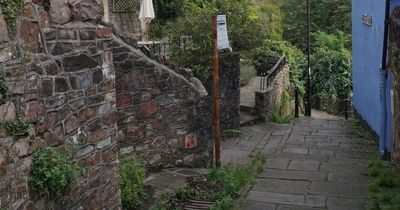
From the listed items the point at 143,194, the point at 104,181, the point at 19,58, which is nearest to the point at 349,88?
the point at 143,194

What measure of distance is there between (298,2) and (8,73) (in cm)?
2936

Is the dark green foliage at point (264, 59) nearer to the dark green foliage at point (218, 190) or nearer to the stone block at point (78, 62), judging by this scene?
the dark green foliage at point (218, 190)

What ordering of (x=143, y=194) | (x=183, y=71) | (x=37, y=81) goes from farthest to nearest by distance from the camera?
1. (x=183, y=71)
2. (x=143, y=194)
3. (x=37, y=81)

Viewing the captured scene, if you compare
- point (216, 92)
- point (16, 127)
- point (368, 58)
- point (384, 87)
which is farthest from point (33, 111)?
point (368, 58)

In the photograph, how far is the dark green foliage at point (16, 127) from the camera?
11.8ft

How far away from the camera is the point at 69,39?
4461 millimetres

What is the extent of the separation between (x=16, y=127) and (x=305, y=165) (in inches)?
260

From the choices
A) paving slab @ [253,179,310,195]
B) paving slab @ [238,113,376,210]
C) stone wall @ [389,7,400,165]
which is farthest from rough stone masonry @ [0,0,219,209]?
stone wall @ [389,7,400,165]

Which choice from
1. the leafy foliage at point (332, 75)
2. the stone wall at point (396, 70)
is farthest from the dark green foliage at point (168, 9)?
the stone wall at point (396, 70)

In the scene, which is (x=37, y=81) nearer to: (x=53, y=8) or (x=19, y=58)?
(x=19, y=58)

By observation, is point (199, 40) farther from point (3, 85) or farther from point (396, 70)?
point (3, 85)

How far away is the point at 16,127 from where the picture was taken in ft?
12.1

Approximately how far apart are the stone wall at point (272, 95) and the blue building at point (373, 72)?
7.80 ft

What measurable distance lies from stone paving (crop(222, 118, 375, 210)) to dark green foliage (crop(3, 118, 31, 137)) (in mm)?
3852
